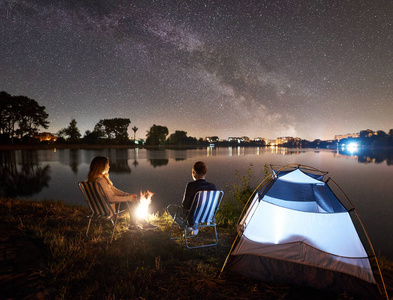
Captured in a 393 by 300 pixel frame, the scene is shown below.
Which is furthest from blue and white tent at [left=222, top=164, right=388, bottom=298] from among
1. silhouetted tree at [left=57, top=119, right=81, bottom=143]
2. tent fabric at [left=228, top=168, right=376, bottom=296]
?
silhouetted tree at [left=57, top=119, right=81, bottom=143]

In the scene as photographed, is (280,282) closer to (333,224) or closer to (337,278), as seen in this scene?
(337,278)

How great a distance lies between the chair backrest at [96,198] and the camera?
4398 mm

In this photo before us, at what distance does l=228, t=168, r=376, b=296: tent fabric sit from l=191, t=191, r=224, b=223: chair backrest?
2.28ft

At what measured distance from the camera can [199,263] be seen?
395 cm

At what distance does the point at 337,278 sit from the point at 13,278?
510 centimetres

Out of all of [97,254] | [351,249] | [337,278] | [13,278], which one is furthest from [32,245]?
[351,249]

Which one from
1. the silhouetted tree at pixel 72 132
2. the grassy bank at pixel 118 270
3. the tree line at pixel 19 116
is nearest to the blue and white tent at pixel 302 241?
the grassy bank at pixel 118 270

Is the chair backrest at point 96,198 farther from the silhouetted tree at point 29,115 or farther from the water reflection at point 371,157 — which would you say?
the silhouetted tree at point 29,115

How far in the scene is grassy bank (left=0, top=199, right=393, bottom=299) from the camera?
3141mm

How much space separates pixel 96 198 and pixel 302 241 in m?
4.06

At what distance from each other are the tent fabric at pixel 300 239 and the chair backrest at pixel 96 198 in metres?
2.67

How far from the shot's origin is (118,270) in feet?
11.9

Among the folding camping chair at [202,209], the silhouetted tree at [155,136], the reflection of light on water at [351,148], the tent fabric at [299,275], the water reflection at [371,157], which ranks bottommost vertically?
the reflection of light on water at [351,148]

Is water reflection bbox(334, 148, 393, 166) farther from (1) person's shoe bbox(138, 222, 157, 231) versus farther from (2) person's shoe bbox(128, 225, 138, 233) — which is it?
(2) person's shoe bbox(128, 225, 138, 233)
